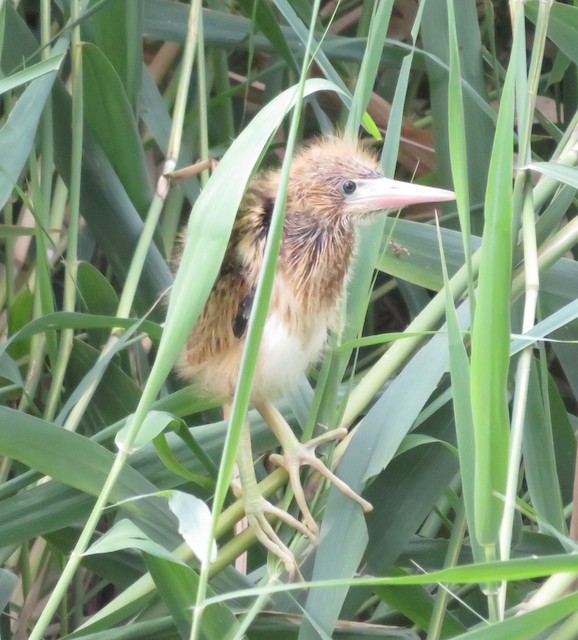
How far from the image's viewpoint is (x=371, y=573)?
3.08 ft

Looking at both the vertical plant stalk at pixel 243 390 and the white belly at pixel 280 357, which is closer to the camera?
the vertical plant stalk at pixel 243 390

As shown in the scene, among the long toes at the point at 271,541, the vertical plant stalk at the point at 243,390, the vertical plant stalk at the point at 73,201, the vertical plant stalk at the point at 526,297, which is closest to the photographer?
the vertical plant stalk at the point at 243,390

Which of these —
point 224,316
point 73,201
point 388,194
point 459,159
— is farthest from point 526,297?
point 73,201

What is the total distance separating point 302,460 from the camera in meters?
0.97

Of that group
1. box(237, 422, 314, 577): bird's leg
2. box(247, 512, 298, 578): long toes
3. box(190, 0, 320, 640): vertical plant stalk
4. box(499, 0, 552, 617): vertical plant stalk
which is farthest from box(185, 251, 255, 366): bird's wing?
box(190, 0, 320, 640): vertical plant stalk

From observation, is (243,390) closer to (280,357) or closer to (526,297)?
(526,297)

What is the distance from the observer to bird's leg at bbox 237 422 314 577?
A: 2.80ft

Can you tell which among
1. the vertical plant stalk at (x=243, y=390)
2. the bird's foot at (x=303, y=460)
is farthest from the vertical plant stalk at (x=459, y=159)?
the bird's foot at (x=303, y=460)

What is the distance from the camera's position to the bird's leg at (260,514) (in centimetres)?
85

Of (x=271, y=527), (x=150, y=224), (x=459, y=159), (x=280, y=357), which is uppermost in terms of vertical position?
(x=459, y=159)

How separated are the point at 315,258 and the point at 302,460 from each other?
0.84 feet

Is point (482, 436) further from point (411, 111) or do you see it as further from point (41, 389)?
point (411, 111)

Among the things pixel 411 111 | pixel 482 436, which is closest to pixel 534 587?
pixel 482 436

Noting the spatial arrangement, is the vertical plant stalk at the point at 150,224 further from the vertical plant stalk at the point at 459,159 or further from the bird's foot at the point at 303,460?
the vertical plant stalk at the point at 459,159
